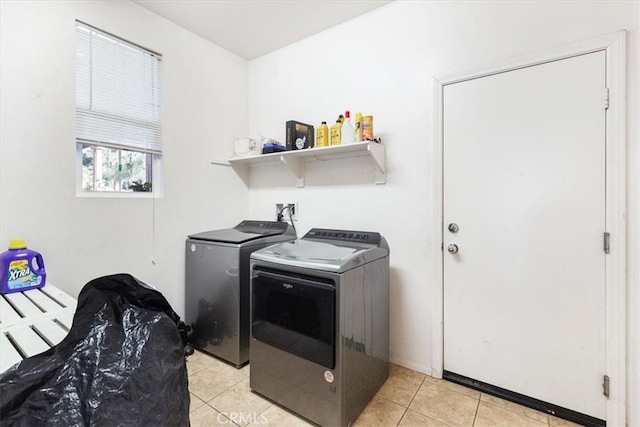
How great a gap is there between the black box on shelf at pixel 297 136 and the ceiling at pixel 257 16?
2.65ft

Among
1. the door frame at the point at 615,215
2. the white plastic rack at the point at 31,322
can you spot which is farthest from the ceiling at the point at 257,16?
the white plastic rack at the point at 31,322

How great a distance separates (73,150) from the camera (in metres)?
1.83

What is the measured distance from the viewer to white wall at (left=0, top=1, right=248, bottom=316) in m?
1.64

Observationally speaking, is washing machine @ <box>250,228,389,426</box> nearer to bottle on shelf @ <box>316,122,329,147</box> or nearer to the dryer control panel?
the dryer control panel

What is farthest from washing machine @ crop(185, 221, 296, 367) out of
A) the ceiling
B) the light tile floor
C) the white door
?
the ceiling

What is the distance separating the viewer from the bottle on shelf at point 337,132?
221 centimetres

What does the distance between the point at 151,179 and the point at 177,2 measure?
1312 millimetres

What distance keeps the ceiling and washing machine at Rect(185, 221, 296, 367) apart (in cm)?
170

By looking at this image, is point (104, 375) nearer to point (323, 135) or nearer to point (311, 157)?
point (323, 135)

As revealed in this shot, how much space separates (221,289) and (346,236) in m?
1.02

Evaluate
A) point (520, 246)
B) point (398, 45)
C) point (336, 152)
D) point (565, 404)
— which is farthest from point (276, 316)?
point (398, 45)

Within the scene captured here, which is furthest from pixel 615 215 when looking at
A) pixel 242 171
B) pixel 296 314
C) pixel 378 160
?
pixel 242 171

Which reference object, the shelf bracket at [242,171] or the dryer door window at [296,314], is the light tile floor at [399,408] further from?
the shelf bracket at [242,171]
